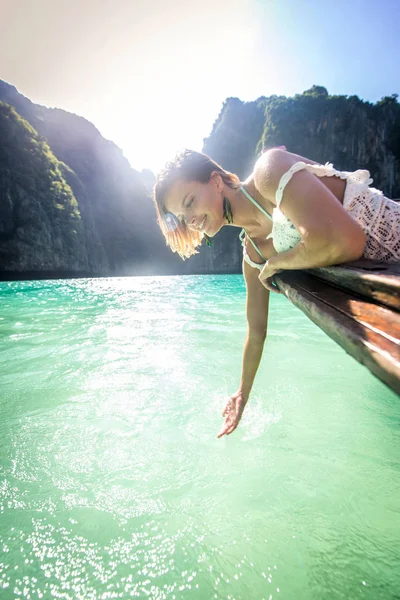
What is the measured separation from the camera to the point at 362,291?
835mm

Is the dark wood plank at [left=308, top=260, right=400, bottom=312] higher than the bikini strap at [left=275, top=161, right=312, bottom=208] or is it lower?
lower

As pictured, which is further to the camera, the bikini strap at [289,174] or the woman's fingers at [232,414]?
the woman's fingers at [232,414]

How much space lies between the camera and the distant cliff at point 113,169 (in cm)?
4234

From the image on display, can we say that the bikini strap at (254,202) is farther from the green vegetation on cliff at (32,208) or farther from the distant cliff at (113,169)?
the green vegetation on cliff at (32,208)

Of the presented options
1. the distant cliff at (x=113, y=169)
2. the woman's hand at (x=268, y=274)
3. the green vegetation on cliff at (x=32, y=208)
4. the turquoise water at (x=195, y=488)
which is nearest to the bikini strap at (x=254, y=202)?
the woman's hand at (x=268, y=274)

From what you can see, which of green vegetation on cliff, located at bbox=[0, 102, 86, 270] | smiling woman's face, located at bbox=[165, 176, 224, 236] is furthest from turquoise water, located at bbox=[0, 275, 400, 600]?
green vegetation on cliff, located at bbox=[0, 102, 86, 270]

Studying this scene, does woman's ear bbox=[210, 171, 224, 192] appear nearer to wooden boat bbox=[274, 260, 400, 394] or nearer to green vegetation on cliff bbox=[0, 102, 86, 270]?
wooden boat bbox=[274, 260, 400, 394]

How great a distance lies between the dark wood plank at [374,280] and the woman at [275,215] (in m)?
0.10

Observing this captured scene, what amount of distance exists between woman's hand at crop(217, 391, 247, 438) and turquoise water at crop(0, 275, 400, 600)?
17cm

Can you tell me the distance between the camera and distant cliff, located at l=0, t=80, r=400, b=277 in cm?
4234

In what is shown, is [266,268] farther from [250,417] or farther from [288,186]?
[250,417]

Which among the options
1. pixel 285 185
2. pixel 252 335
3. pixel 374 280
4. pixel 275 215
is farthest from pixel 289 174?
pixel 252 335

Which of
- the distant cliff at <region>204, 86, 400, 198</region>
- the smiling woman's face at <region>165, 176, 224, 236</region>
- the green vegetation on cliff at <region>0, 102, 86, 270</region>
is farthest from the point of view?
the distant cliff at <region>204, 86, 400, 198</region>

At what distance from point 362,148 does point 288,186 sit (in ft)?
234
